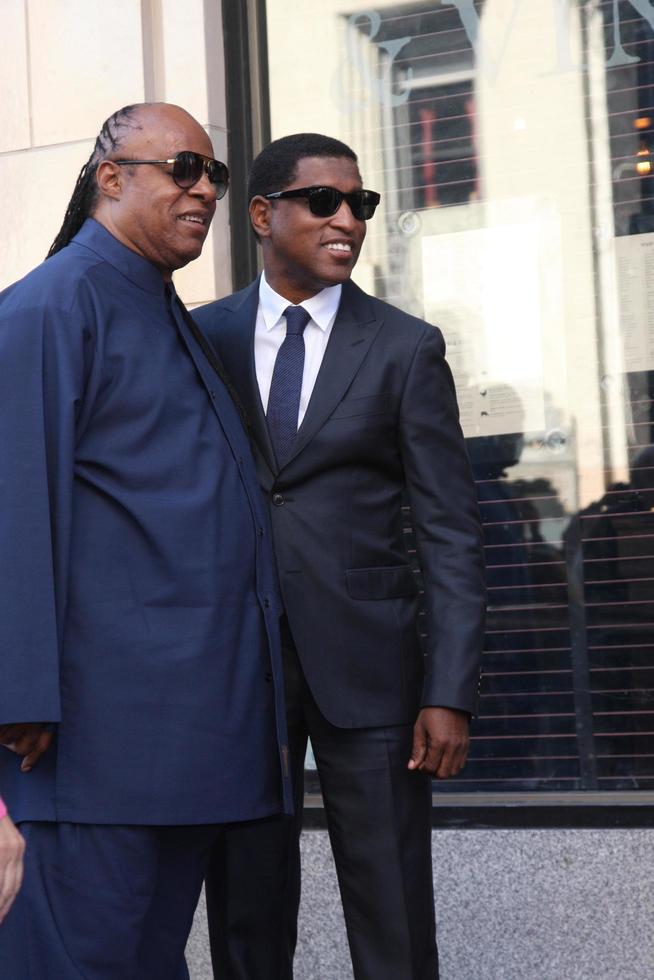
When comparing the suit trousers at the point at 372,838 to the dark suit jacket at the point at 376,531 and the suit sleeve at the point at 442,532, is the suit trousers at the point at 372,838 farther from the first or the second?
the suit sleeve at the point at 442,532

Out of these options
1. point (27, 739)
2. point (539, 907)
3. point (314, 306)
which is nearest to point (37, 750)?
point (27, 739)

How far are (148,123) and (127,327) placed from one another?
0.52m

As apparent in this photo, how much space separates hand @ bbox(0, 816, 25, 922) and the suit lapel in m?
1.25

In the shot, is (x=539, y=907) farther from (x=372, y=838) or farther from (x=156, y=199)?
(x=156, y=199)

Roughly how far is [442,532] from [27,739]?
3.81 ft

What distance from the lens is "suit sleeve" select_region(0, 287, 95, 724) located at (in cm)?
251

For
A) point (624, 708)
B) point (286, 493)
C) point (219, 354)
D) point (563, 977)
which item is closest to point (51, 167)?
point (219, 354)

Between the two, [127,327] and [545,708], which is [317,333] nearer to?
[127,327]

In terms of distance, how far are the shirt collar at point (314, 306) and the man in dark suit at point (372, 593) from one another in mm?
22

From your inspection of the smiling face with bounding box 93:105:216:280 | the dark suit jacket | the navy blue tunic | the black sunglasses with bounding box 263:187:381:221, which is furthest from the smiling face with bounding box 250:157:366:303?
the navy blue tunic

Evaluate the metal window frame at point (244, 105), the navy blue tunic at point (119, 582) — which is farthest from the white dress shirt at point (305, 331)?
the metal window frame at point (244, 105)

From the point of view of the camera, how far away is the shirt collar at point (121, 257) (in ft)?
9.64

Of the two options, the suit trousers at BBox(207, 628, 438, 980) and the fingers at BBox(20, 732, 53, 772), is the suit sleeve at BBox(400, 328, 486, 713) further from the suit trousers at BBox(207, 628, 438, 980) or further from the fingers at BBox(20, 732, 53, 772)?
the fingers at BBox(20, 732, 53, 772)

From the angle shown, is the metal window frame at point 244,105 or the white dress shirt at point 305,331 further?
the metal window frame at point 244,105
